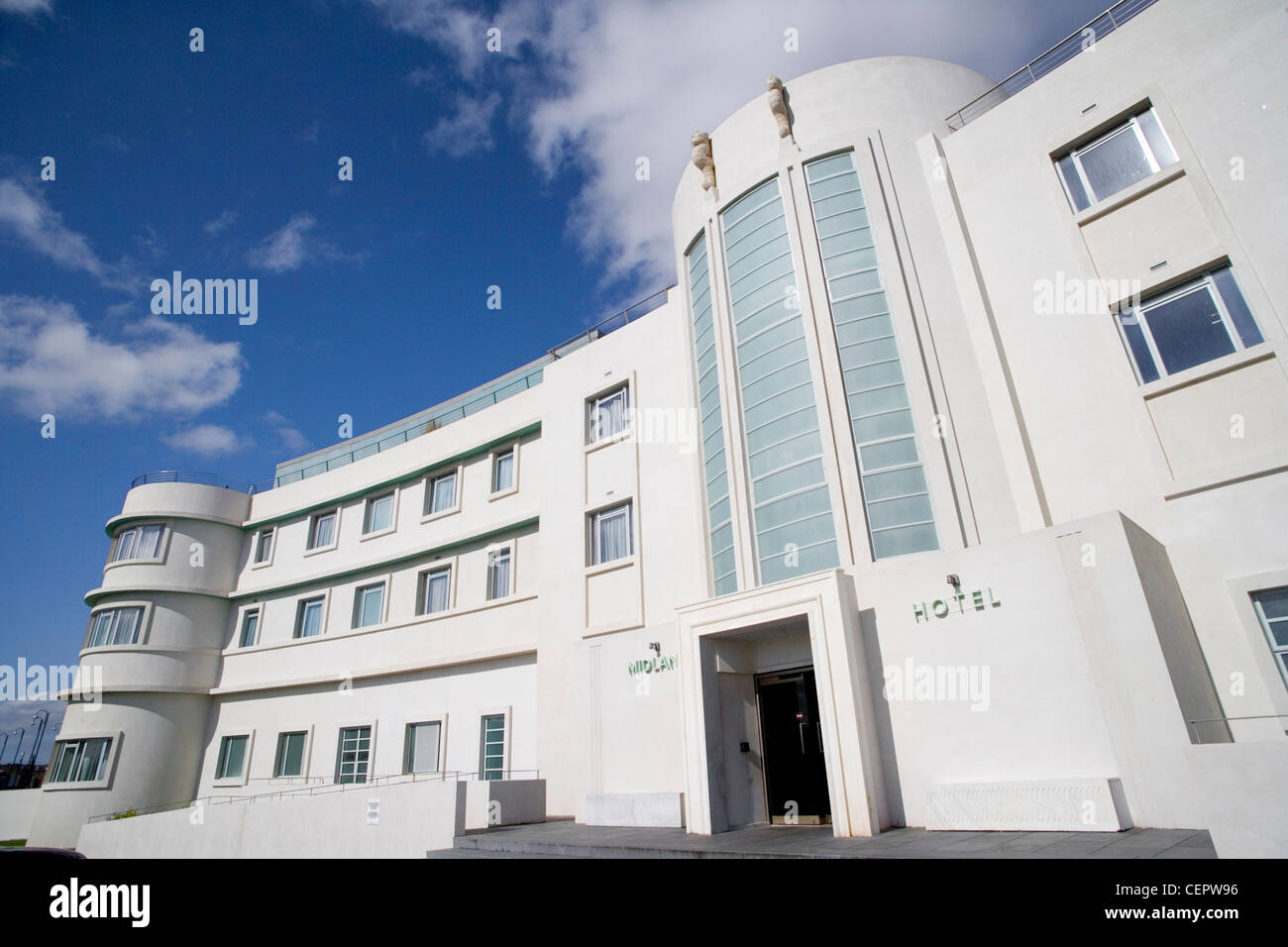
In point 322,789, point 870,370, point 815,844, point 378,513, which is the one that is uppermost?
point 378,513

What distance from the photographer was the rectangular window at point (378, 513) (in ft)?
81.5

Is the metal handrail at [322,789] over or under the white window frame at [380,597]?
under

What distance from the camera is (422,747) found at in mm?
20344

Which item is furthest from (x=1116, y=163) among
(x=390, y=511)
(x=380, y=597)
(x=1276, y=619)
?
(x=380, y=597)

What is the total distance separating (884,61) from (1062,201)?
18.5 ft


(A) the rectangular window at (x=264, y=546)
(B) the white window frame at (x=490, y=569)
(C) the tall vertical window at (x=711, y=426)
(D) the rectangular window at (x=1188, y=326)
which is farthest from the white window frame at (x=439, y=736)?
(D) the rectangular window at (x=1188, y=326)

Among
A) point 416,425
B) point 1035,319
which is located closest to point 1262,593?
point 1035,319

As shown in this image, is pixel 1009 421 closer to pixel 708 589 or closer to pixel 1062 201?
pixel 1062 201

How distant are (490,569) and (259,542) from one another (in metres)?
13.4

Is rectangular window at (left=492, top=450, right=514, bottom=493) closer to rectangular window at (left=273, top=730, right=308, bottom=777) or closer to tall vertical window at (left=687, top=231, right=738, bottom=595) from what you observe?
tall vertical window at (left=687, top=231, right=738, bottom=595)

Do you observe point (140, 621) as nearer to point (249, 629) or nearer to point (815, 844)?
point (249, 629)

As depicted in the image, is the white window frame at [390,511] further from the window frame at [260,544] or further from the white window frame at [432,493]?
the window frame at [260,544]

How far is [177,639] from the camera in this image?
2594 centimetres

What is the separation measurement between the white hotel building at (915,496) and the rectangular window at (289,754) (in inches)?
42.3
